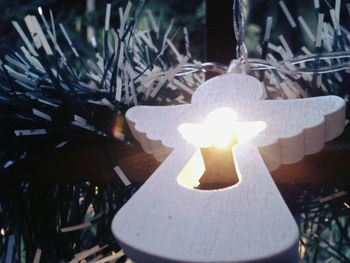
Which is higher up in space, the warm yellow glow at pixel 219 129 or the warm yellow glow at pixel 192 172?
the warm yellow glow at pixel 219 129

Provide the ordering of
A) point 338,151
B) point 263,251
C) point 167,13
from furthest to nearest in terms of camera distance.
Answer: point 167,13, point 338,151, point 263,251

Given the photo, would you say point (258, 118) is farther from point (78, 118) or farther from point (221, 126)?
point (78, 118)

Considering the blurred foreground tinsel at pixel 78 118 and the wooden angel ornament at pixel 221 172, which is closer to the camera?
the wooden angel ornament at pixel 221 172

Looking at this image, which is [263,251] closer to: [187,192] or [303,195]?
[187,192]

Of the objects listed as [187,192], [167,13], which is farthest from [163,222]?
[167,13]

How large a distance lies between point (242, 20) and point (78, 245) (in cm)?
25

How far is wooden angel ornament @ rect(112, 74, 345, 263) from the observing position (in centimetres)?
22

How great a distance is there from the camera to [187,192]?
26 cm

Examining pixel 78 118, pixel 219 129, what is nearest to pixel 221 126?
pixel 219 129

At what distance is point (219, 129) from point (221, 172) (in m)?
0.03

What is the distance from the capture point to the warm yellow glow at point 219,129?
0.29m

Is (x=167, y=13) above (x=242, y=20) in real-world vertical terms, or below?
below

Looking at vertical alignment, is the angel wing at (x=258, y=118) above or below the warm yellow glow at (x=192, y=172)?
above

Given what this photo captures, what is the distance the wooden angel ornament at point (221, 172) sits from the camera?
0.22 m
